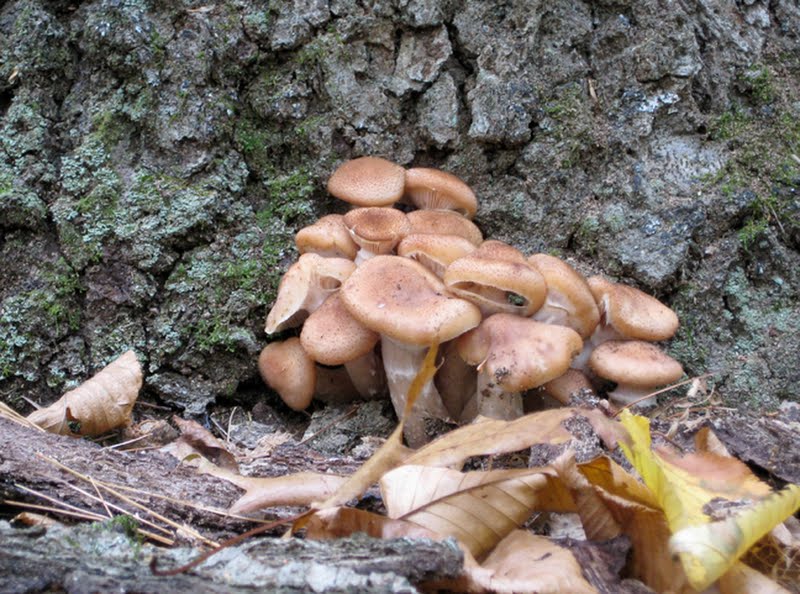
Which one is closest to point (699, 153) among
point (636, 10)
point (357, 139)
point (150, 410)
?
point (636, 10)

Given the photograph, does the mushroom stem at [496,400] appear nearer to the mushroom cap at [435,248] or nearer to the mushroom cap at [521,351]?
the mushroom cap at [521,351]

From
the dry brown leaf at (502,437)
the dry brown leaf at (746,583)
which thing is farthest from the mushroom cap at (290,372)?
the dry brown leaf at (746,583)

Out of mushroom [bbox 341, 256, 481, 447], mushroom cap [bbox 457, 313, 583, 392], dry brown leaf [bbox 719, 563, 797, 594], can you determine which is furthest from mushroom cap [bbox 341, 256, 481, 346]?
dry brown leaf [bbox 719, 563, 797, 594]

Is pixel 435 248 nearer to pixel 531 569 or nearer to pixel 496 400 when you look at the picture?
pixel 496 400

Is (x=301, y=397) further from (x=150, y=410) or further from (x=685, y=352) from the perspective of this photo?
(x=685, y=352)

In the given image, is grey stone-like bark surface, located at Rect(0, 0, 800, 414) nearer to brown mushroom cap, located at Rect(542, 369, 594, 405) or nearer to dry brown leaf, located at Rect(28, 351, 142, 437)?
dry brown leaf, located at Rect(28, 351, 142, 437)

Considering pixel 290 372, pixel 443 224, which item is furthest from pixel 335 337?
pixel 443 224
